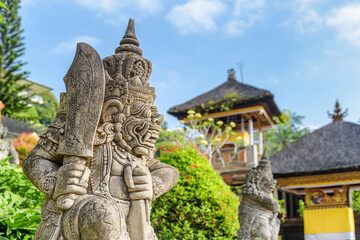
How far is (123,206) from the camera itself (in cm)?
288

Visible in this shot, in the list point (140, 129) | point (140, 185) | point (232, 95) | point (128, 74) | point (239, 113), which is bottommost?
point (140, 185)

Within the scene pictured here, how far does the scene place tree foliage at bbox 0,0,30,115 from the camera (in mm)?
20191

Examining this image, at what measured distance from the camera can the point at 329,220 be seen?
11.8 m

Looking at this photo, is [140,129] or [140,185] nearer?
[140,185]

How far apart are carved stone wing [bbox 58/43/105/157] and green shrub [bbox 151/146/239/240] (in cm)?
370

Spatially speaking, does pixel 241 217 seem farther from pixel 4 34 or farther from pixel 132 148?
pixel 4 34

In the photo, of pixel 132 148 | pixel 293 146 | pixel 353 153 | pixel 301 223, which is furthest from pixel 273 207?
pixel 301 223

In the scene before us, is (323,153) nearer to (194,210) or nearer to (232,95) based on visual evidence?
(232,95)

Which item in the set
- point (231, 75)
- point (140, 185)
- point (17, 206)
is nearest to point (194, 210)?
point (17, 206)

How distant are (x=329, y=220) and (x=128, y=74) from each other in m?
10.5

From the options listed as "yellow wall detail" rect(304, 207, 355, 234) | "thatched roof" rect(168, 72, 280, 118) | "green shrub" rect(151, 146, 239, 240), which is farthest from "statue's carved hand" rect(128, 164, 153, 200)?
"thatched roof" rect(168, 72, 280, 118)

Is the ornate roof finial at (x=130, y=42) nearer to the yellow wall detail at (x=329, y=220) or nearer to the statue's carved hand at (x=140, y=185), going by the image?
the statue's carved hand at (x=140, y=185)

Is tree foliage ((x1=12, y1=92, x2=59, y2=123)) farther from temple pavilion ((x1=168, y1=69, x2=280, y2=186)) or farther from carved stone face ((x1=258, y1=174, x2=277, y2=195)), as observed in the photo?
carved stone face ((x1=258, y1=174, x2=277, y2=195))

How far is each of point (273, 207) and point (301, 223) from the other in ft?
35.4
